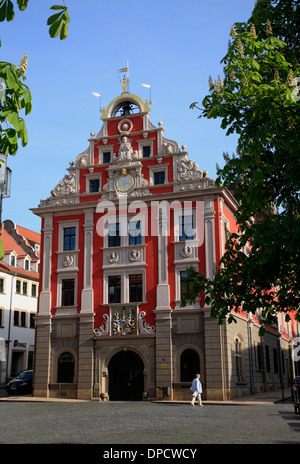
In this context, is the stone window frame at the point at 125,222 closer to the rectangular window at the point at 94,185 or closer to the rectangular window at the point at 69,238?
the rectangular window at the point at 69,238

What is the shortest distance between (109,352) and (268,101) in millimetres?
26392

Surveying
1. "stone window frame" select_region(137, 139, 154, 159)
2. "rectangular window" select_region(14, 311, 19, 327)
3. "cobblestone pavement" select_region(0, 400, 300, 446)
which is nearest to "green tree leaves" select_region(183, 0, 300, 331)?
"cobblestone pavement" select_region(0, 400, 300, 446)

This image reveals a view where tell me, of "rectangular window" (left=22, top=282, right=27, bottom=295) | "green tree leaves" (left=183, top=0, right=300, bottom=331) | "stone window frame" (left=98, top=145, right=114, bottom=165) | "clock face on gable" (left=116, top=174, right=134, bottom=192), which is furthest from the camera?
"rectangular window" (left=22, top=282, right=27, bottom=295)

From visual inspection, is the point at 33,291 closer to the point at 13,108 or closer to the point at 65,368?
the point at 65,368

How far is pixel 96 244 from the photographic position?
1476 inches

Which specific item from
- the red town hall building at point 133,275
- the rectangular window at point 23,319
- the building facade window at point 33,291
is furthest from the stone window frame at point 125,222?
the building facade window at point 33,291

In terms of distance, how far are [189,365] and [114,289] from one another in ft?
23.5

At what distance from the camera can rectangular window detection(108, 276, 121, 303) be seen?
119 ft

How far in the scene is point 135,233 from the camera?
36719 millimetres

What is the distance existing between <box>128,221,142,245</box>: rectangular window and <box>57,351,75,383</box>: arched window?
28.7 feet

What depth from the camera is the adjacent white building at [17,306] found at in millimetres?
53062

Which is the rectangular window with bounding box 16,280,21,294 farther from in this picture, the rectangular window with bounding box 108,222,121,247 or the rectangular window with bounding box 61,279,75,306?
the rectangular window with bounding box 108,222,121,247
